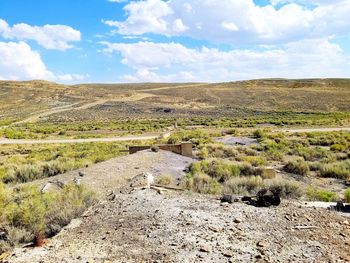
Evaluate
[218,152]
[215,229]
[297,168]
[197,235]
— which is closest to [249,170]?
[297,168]

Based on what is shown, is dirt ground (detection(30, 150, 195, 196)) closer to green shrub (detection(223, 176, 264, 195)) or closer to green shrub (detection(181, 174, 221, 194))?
green shrub (detection(181, 174, 221, 194))

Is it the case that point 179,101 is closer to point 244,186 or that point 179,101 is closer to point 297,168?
point 297,168

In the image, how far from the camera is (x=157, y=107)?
4117 inches

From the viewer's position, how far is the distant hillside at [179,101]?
101m

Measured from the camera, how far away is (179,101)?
118 m

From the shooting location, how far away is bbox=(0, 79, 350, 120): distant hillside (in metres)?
101

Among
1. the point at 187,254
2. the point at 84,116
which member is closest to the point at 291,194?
the point at 187,254

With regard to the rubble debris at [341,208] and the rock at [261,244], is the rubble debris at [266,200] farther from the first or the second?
the rock at [261,244]

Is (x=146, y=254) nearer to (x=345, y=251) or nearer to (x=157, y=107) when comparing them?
(x=345, y=251)

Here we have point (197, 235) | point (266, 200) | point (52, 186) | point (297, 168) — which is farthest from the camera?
point (297, 168)

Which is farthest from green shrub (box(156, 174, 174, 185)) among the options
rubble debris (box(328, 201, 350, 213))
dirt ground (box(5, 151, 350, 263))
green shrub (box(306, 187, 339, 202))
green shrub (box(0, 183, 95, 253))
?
rubble debris (box(328, 201, 350, 213))

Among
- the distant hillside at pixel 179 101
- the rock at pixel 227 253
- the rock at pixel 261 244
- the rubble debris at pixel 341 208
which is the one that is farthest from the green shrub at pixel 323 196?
the distant hillside at pixel 179 101

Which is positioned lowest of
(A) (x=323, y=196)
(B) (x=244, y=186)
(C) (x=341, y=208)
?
(B) (x=244, y=186)

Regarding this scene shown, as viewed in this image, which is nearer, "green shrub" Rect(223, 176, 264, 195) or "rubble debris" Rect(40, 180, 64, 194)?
"green shrub" Rect(223, 176, 264, 195)
